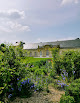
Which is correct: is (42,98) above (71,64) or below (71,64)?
below

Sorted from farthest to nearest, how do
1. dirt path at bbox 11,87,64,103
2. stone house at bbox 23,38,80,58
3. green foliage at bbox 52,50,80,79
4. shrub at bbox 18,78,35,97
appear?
stone house at bbox 23,38,80,58
green foliage at bbox 52,50,80,79
shrub at bbox 18,78,35,97
dirt path at bbox 11,87,64,103

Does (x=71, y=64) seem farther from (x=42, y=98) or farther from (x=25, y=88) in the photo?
(x=25, y=88)

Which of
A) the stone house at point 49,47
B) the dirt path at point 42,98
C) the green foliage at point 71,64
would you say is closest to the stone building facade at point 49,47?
the stone house at point 49,47

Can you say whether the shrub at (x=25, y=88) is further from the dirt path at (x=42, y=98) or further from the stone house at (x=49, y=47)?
the stone house at (x=49, y=47)

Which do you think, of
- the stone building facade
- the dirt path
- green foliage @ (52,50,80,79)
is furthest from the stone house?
the dirt path

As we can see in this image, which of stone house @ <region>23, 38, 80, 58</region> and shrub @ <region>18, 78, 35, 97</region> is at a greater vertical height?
stone house @ <region>23, 38, 80, 58</region>

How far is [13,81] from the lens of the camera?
3.15 metres

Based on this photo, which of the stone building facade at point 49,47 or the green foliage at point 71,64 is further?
the stone building facade at point 49,47

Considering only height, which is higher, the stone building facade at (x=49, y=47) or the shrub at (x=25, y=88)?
the stone building facade at (x=49, y=47)

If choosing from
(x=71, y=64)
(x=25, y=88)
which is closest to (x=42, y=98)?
(x=25, y=88)

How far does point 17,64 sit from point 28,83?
85 cm

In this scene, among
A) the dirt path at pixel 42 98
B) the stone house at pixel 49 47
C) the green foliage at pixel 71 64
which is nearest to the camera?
the dirt path at pixel 42 98

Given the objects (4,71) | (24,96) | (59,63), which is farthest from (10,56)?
(59,63)

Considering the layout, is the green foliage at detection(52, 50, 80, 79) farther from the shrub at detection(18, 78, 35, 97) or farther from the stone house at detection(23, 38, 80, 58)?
the stone house at detection(23, 38, 80, 58)
